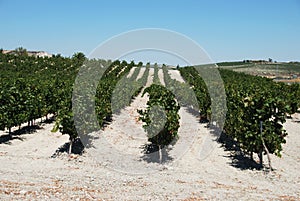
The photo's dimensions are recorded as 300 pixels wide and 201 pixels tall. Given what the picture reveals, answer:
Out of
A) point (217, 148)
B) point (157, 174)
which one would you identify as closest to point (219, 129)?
point (217, 148)

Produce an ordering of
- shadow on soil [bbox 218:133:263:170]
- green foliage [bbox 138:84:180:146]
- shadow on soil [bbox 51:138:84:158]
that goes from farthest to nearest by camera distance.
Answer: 1. shadow on soil [bbox 51:138:84:158]
2. shadow on soil [bbox 218:133:263:170]
3. green foliage [bbox 138:84:180:146]

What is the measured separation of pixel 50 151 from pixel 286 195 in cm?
1324

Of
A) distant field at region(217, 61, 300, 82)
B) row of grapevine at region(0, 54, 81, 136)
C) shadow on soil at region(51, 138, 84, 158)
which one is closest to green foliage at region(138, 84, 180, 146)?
shadow on soil at region(51, 138, 84, 158)

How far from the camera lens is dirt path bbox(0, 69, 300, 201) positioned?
36.8 feet

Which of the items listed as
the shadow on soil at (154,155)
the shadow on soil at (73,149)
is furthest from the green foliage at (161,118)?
the shadow on soil at (73,149)

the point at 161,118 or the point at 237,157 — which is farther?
the point at 237,157

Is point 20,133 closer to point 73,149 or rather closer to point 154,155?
point 73,149

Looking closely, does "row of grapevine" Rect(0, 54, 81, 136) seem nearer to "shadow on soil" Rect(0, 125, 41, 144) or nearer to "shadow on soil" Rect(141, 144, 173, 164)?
"shadow on soil" Rect(0, 125, 41, 144)

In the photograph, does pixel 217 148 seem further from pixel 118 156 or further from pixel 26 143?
pixel 26 143

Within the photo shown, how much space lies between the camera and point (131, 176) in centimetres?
1441

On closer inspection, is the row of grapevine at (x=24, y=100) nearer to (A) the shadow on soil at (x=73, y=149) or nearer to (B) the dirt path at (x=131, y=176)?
(B) the dirt path at (x=131, y=176)

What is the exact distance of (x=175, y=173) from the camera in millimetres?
15094

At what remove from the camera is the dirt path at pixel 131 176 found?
1121cm

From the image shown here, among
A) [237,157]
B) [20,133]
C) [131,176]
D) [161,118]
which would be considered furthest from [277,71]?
[131,176]
